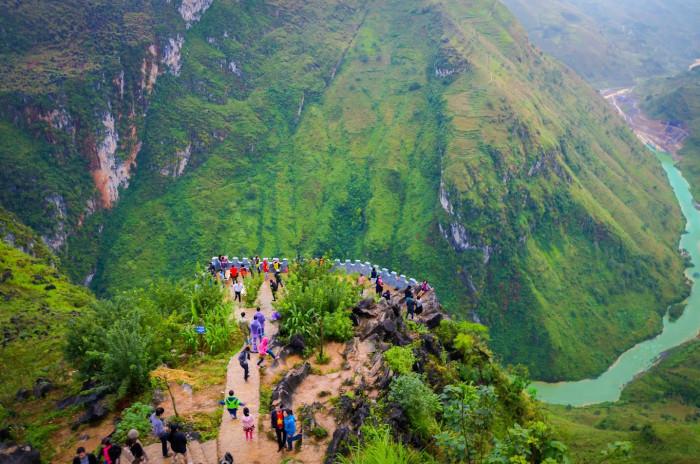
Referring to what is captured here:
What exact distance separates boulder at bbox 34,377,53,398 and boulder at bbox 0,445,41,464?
12.7ft

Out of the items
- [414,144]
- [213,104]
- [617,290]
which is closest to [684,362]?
[617,290]

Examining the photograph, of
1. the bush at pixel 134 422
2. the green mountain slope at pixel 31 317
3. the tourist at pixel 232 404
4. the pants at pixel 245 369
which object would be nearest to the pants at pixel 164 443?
the bush at pixel 134 422

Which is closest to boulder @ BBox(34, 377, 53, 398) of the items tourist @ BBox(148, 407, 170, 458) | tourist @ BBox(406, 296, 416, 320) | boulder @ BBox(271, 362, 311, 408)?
tourist @ BBox(148, 407, 170, 458)

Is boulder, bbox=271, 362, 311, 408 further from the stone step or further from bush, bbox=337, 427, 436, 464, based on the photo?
bush, bbox=337, 427, 436, 464

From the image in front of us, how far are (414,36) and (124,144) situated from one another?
6877 centimetres

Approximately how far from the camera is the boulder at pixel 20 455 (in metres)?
13.5

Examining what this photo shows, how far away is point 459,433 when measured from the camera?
1099 centimetres

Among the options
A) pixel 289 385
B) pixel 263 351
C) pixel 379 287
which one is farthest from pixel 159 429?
pixel 379 287

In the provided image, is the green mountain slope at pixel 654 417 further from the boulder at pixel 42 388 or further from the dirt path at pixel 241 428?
the boulder at pixel 42 388

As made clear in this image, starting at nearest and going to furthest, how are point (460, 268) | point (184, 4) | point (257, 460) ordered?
1. point (257, 460)
2. point (460, 268)
3. point (184, 4)

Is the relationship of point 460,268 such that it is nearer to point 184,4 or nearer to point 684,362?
point 684,362

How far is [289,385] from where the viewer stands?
1689cm

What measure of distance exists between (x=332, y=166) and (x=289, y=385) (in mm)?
95458

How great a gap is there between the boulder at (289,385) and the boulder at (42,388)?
7732mm
